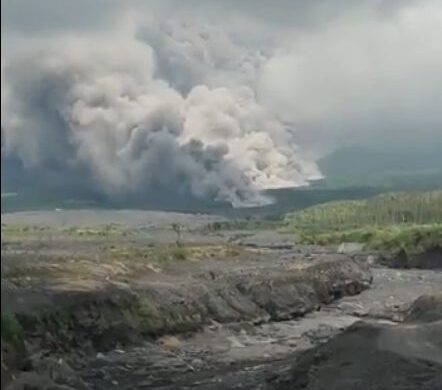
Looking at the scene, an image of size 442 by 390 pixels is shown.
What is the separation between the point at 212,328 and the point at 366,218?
13460cm

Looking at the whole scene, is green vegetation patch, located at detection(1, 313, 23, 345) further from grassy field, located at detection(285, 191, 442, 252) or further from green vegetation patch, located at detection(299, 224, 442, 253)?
grassy field, located at detection(285, 191, 442, 252)

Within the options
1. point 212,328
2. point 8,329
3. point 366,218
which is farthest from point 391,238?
point 8,329

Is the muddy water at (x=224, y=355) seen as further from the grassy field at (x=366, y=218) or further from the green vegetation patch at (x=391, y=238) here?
the grassy field at (x=366, y=218)

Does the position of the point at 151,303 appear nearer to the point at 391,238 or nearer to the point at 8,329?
the point at 8,329

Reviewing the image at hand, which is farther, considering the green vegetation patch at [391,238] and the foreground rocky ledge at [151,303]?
the green vegetation patch at [391,238]

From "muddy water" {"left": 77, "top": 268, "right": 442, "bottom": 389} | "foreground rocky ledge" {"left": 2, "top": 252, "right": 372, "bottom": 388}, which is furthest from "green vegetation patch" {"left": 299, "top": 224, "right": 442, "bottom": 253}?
"muddy water" {"left": 77, "top": 268, "right": 442, "bottom": 389}

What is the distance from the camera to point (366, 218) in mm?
175250

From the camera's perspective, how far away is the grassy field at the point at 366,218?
142000 millimetres

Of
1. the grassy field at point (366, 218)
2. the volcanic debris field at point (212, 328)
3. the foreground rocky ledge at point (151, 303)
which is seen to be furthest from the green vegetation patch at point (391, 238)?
the foreground rocky ledge at point (151, 303)

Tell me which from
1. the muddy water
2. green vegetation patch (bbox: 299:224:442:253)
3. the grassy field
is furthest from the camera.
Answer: the grassy field

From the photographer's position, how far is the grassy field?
466 ft

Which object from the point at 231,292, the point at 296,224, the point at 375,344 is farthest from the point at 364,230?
the point at 375,344

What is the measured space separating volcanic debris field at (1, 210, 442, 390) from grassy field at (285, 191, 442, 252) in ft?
222

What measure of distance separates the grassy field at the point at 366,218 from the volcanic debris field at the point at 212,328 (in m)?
67.6
